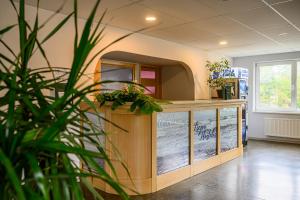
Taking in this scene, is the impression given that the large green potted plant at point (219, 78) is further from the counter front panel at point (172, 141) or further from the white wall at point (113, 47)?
the counter front panel at point (172, 141)

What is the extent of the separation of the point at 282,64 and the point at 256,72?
71cm

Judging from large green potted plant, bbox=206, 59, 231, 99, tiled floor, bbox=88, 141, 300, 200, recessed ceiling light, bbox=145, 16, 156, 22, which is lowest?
tiled floor, bbox=88, 141, 300, 200

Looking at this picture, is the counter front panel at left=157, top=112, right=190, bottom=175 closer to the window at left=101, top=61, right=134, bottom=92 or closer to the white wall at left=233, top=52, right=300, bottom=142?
the window at left=101, top=61, right=134, bottom=92

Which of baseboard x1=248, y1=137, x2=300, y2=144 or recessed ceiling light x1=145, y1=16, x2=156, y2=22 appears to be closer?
recessed ceiling light x1=145, y1=16, x2=156, y2=22

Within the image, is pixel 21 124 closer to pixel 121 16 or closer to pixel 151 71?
pixel 121 16

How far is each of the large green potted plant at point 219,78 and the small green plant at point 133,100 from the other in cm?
294

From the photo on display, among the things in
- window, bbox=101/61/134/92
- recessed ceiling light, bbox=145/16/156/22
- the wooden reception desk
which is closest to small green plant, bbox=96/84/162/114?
the wooden reception desk

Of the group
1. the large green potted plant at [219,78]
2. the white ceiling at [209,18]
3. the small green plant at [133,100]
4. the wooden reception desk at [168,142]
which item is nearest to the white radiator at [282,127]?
the large green potted plant at [219,78]

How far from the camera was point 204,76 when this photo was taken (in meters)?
6.54

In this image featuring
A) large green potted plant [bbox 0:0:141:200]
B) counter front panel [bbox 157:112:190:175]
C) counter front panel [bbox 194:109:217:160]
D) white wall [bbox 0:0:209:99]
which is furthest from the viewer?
counter front panel [bbox 194:109:217:160]

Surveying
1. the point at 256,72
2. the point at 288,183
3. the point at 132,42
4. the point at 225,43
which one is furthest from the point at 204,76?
the point at 288,183

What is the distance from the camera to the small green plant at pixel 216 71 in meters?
6.08

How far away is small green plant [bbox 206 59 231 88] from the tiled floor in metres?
1.82

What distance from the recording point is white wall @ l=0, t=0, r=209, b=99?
319cm
